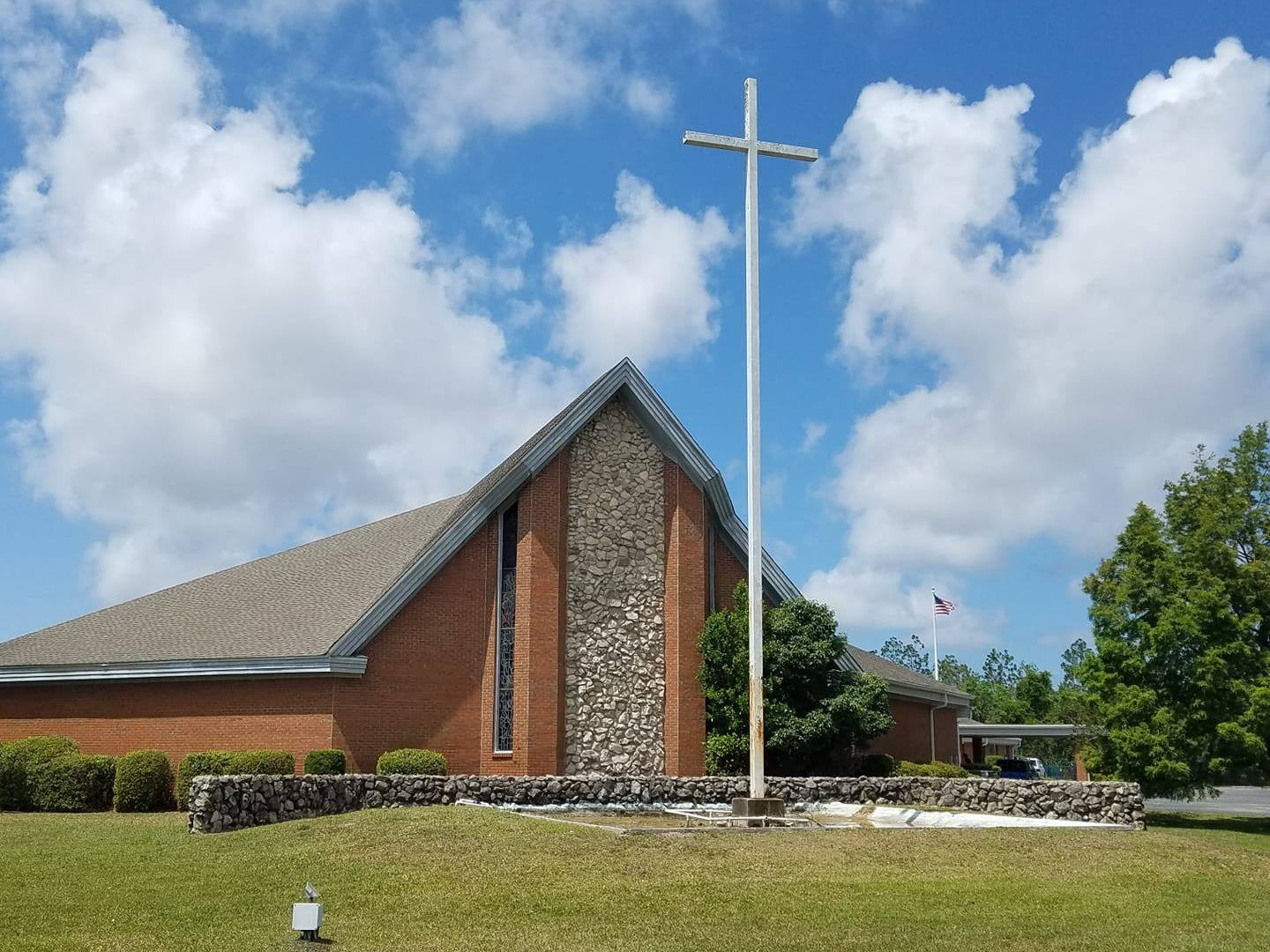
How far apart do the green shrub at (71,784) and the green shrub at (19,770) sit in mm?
134

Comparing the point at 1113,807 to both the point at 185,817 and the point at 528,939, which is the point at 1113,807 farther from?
the point at 185,817

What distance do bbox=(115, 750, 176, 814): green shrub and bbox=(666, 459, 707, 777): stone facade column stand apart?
1124 cm

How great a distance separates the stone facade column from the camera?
29.5 meters

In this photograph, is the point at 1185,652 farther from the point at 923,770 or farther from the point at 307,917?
the point at 307,917

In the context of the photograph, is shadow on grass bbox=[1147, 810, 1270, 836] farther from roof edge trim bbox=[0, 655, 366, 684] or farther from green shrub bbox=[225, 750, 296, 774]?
green shrub bbox=[225, 750, 296, 774]

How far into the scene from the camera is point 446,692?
2808 centimetres

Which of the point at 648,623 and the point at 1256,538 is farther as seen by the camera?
the point at 1256,538

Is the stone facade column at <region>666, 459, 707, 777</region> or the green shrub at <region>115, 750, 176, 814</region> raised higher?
the stone facade column at <region>666, 459, 707, 777</region>

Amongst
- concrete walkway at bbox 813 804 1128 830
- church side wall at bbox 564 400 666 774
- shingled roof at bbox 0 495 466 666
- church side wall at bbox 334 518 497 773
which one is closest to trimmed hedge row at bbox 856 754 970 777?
church side wall at bbox 564 400 666 774

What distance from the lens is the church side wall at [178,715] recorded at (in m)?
26.6

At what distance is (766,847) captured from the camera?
58.2 feet

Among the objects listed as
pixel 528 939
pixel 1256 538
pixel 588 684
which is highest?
pixel 1256 538

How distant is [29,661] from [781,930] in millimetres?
23421

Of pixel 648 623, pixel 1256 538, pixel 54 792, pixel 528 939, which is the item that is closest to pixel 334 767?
pixel 54 792
